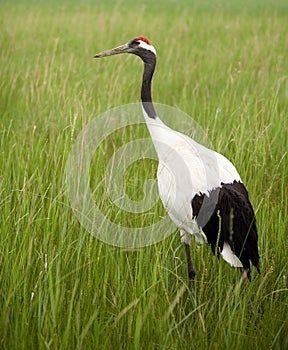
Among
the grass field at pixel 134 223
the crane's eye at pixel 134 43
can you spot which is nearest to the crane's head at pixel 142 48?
the crane's eye at pixel 134 43

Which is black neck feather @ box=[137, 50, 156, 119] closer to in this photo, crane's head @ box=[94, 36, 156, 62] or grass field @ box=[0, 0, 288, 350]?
crane's head @ box=[94, 36, 156, 62]

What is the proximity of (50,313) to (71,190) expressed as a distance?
993 mm

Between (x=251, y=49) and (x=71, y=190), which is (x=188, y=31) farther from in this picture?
(x=71, y=190)

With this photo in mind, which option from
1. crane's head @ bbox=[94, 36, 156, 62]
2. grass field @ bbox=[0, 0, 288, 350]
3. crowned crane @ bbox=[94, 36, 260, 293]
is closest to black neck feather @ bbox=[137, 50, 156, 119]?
crane's head @ bbox=[94, 36, 156, 62]

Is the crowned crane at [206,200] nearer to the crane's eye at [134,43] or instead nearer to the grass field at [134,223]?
the grass field at [134,223]

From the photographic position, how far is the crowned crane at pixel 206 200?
2.29 metres

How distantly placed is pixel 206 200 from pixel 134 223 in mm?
468

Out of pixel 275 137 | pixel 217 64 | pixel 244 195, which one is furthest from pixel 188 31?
pixel 244 195

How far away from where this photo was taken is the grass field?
6.26 ft

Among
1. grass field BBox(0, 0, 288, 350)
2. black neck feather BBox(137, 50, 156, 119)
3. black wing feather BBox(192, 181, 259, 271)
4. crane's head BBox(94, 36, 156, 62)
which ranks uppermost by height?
crane's head BBox(94, 36, 156, 62)

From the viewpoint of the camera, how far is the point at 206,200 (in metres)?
2.37

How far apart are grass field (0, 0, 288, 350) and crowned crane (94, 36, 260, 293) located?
0.45 ft

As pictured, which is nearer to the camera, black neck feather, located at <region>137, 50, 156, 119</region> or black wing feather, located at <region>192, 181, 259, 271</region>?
black wing feather, located at <region>192, 181, 259, 271</region>

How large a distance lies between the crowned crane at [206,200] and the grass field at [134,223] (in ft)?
0.45
